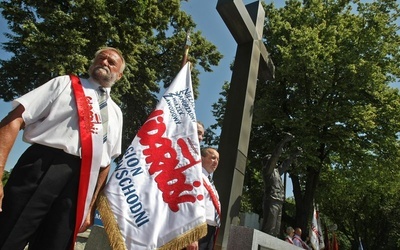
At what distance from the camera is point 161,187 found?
257 cm

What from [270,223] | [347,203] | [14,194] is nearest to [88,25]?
[270,223]

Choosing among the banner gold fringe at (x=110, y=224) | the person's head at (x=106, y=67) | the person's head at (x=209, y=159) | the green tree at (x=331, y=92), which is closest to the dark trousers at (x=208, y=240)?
the person's head at (x=209, y=159)

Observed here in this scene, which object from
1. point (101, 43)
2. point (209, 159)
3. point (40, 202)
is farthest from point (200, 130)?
point (101, 43)

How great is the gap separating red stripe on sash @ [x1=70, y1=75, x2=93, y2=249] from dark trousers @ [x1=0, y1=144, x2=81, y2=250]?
3cm

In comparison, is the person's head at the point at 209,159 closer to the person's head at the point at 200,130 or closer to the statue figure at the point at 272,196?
the person's head at the point at 200,130

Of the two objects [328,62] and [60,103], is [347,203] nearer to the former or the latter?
[328,62]

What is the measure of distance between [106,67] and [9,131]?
0.77m

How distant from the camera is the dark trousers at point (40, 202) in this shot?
171cm

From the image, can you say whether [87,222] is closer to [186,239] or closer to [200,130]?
[186,239]

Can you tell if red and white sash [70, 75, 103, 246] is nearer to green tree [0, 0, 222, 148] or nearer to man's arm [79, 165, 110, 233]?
man's arm [79, 165, 110, 233]

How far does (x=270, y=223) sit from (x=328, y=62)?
1092cm

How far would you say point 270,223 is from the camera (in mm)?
6469

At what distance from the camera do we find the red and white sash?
6.34 feet

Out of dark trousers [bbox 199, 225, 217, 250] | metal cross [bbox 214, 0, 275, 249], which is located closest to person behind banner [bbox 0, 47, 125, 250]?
dark trousers [bbox 199, 225, 217, 250]
